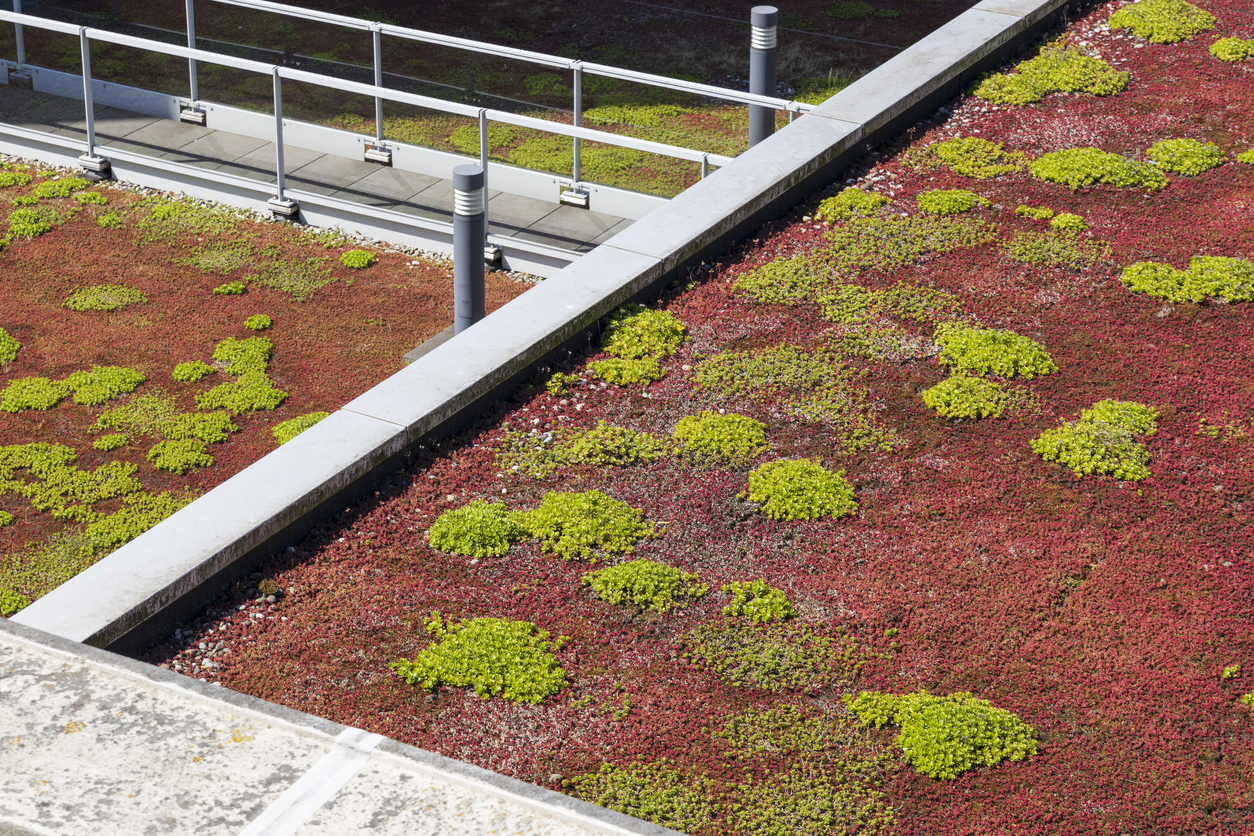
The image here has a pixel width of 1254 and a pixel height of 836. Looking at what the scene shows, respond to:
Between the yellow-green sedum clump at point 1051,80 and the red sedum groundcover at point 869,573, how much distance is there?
7.92 feet

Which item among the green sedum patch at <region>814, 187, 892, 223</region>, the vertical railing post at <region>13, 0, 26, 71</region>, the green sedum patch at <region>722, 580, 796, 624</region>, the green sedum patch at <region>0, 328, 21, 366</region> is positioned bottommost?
the green sedum patch at <region>0, 328, 21, 366</region>

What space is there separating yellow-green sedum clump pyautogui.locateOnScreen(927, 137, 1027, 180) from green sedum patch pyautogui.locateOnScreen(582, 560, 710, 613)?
17.5 feet

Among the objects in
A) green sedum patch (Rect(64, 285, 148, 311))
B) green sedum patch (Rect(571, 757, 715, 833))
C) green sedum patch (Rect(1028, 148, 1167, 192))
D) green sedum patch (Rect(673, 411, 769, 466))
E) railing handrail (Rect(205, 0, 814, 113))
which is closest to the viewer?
green sedum patch (Rect(571, 757, 715, 833))

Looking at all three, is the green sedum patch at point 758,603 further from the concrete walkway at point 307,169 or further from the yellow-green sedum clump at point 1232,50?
the yellow-green sedum clump at point 1232,50

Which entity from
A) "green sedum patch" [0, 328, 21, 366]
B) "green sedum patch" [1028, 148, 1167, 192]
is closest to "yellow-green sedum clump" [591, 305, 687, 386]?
"green sedum patch" [1028, 148, 1167, 192]

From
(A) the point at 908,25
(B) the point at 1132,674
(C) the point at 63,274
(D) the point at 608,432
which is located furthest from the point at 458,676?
(A) the point at 908,25

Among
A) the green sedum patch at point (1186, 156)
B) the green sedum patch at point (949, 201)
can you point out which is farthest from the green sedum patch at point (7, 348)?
the green sedum patch at point (1186, 156)

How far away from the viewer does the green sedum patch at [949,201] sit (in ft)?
32.6

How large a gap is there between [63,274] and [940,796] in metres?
8.90

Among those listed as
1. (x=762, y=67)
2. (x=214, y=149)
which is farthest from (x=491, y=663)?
(x=214, y=149)

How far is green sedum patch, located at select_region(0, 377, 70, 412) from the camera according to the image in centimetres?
945

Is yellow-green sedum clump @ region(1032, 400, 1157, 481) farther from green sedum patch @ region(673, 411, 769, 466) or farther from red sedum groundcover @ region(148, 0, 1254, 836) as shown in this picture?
green sedum patch @ region(673, 411, 769, 466)

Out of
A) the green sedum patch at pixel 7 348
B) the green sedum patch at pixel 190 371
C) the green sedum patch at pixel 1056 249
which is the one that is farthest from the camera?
the green sedum patch at pixel 7 348

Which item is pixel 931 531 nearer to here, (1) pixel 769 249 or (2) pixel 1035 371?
(2) pixel 1035 371
